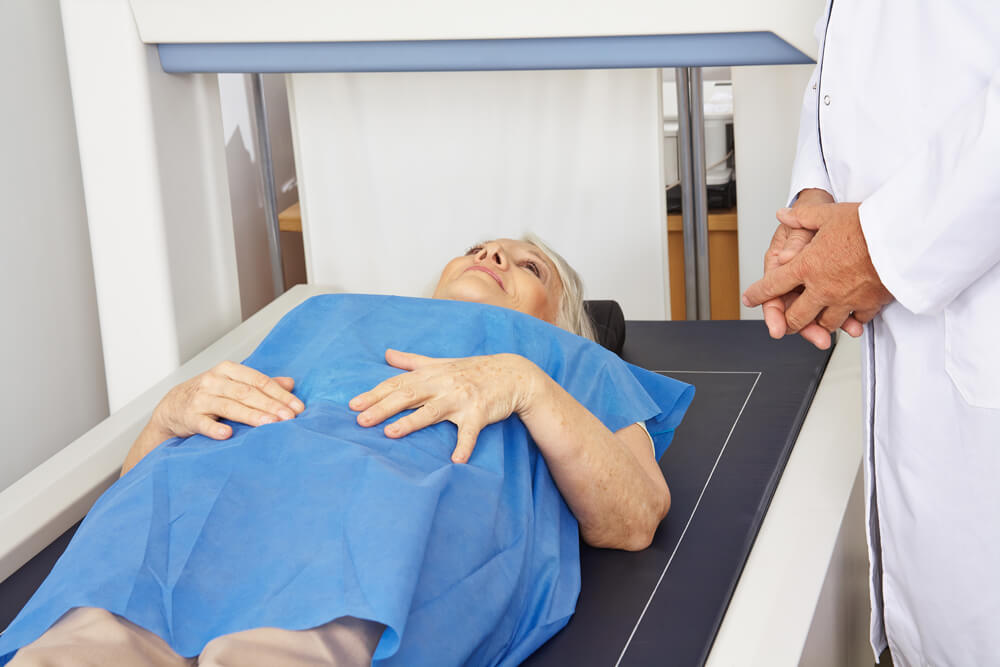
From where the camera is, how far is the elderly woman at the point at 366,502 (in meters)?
1.15

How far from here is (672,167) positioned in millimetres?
3527

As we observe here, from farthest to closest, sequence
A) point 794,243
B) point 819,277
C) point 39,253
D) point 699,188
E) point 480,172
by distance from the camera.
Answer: point 480,172 → point 699,188 → point 39,253 → point 794,243 → point 819,277

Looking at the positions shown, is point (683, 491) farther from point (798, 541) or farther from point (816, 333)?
point (816, 333)

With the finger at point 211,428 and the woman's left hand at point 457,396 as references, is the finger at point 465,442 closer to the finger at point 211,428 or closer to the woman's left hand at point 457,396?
the woman's left hand at point 457,396

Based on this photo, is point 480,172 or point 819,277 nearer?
point 819,277

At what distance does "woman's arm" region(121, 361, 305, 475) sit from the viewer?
1.43 m

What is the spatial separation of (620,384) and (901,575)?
0.51m

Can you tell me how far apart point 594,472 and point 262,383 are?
479mm

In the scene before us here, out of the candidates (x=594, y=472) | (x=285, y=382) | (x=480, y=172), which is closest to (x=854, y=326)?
(x=594, y=472)

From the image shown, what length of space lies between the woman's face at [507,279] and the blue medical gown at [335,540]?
360mm

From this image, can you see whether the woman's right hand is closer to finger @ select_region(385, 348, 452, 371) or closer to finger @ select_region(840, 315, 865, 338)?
finger @ select_region(385, 348, 452, 371)

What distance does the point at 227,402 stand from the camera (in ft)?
4.78

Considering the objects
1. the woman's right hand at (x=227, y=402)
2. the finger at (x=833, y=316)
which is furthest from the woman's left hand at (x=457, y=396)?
the finger at (x=833, y=316)

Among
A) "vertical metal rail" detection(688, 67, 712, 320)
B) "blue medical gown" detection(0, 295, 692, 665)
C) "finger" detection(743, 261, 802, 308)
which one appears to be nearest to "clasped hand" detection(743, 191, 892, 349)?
"finger" detection(743, 261, 802, 308)
